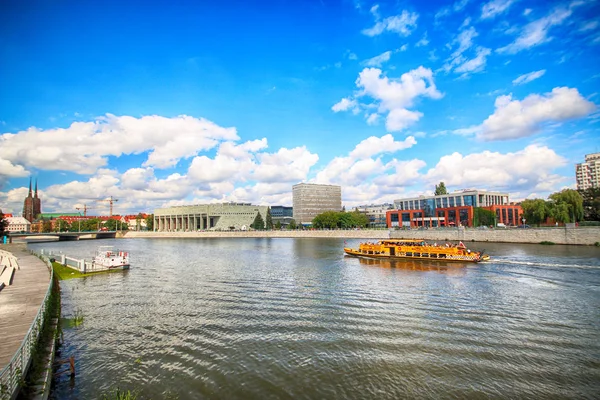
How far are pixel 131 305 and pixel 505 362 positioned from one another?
28539 millimetres

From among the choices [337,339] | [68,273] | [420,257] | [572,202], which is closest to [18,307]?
[337,339]

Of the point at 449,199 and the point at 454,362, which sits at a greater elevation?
the point at 449,199

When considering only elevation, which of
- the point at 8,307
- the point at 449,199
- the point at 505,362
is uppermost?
the point at 449,199

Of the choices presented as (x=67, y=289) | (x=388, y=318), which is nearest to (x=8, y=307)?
(x=67, y=289)

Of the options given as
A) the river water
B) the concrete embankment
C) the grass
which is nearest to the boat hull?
the river water

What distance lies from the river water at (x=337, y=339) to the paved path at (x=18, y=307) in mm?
2749

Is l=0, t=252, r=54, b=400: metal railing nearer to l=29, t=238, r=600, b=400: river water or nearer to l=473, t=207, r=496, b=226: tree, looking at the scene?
l=29, t=238, r=600, b=400: river water

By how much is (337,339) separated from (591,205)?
120670 mm

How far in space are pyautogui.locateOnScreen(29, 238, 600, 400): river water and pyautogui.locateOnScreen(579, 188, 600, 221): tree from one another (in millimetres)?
81995

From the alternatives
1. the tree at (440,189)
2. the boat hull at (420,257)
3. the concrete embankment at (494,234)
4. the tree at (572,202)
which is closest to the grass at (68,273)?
the boat hull at (420,257)

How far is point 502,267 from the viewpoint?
49000mm

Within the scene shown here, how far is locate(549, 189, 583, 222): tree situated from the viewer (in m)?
90.2

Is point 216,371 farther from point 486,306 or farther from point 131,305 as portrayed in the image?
point 486,306

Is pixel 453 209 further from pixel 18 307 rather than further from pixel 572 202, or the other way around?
pixel 18 307
